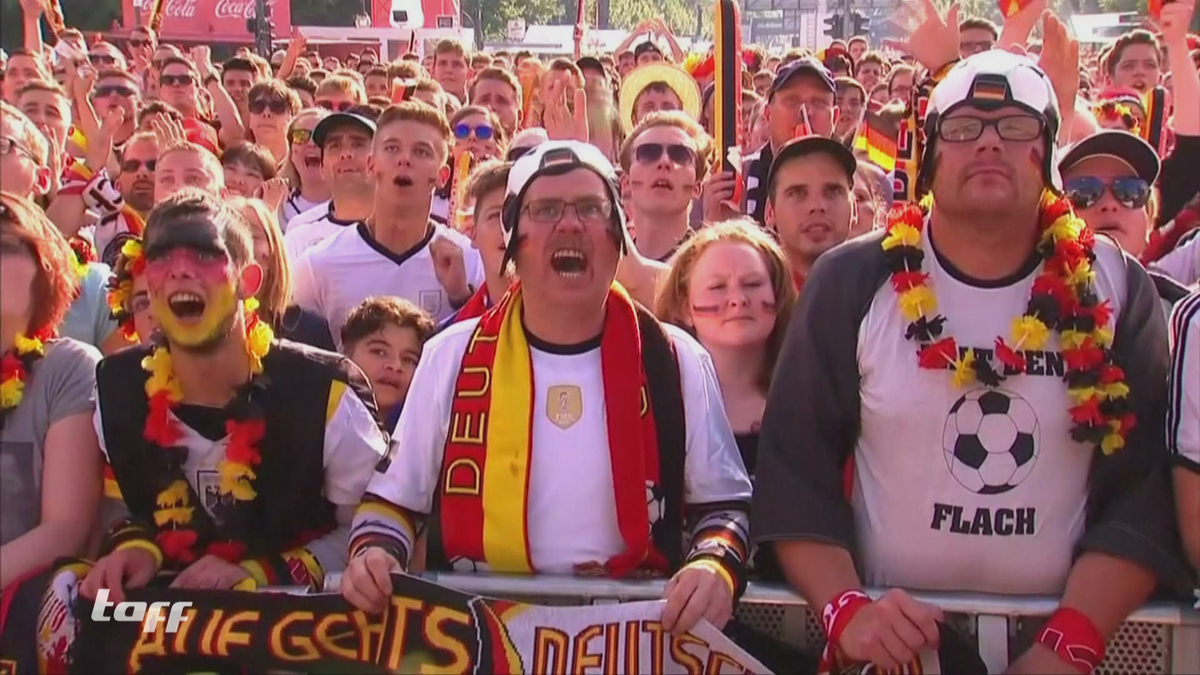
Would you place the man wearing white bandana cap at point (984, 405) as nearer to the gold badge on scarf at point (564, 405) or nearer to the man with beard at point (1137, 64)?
the gold badge on scarf at point (564, 405)

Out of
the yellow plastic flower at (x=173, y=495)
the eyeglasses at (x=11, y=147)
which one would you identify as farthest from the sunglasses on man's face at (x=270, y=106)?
the yellow plastic flower at (x=173, y=495)

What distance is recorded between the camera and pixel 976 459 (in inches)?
111

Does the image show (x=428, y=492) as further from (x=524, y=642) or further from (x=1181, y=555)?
(x=1181, y=555)

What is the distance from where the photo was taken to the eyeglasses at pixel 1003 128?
2855 mm

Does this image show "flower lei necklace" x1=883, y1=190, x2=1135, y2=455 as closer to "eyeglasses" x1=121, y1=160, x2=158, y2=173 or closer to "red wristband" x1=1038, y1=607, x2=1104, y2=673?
"red wristband" x1=1038, y1=607, x2=1104, y2=673

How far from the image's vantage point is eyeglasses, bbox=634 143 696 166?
4926mm

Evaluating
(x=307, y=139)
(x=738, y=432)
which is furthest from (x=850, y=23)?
(x=738, y=432)

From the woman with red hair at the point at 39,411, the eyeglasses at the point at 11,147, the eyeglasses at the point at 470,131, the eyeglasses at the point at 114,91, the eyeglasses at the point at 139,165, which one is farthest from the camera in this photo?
the eyeglasses at the point at 114,91

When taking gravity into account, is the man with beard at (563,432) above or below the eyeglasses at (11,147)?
below

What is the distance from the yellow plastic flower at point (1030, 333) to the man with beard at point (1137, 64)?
17.7 feet

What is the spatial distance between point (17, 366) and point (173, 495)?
47cm

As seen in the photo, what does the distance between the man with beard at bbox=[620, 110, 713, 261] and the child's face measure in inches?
49.1

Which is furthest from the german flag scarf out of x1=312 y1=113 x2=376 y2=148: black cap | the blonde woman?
x1=312 y1=113 x2=376 y2=148: black cap

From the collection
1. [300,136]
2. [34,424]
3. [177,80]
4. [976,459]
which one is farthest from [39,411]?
[177,80]
